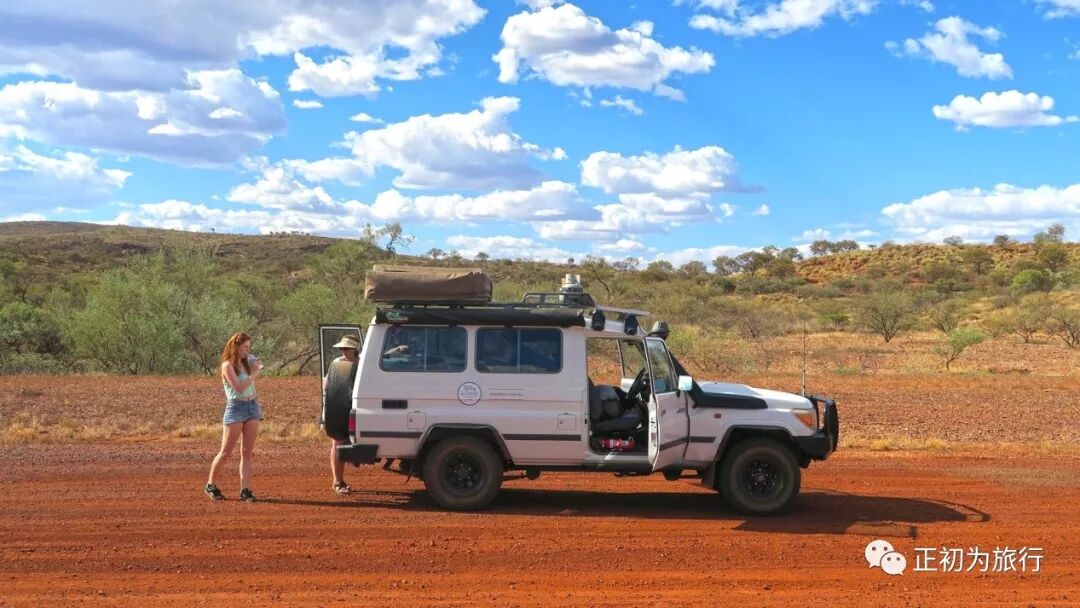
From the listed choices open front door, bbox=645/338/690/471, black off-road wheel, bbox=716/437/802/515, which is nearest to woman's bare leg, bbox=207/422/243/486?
open front door, bbox=645/338/690/471

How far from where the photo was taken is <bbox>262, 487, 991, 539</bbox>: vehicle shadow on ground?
8.58 meters

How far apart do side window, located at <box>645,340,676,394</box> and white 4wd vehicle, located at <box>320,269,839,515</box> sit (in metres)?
0.01

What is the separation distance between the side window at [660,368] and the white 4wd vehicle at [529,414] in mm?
13

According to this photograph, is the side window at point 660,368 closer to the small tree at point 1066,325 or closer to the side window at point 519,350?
the side window at point 519,350

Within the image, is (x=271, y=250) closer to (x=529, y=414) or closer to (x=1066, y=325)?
(x=1066, y=325)

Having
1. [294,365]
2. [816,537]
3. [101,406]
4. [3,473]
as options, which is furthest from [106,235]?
[816,537]

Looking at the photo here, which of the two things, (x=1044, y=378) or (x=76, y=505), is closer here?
(x=76, y=505)

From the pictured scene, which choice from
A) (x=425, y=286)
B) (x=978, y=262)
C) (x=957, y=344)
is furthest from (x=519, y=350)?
(x=978, y=262)

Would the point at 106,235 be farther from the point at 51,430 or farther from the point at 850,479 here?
the point at 850,479

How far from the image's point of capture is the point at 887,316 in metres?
40.4

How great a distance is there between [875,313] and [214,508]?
120 ft

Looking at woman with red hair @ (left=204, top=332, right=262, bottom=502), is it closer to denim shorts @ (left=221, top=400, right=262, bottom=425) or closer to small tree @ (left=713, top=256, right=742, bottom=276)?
denim shorts @ (left=221, top=400, right=262, bottom=425)

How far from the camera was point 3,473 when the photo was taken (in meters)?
10.4

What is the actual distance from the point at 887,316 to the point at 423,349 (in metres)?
35.4
